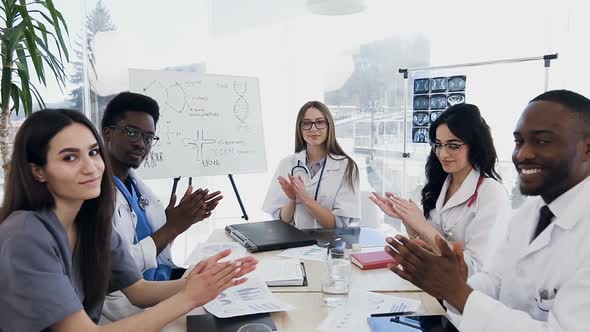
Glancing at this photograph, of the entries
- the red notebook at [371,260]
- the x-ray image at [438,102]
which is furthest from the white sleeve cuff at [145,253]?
the x-ray image at [438,102]

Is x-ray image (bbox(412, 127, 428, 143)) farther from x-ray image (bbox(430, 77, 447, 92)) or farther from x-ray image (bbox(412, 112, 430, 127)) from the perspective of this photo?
x-ray image (bbox(430, 77, 447, 92))

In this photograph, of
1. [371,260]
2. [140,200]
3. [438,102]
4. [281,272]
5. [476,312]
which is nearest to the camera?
[476,312]

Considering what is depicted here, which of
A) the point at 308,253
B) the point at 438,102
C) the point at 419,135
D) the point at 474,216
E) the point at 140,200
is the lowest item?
the point at 308,253

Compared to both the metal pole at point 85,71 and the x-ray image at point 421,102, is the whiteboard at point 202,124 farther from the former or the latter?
the x-ray image at point 421,102

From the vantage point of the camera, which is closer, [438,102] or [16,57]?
[16,57]

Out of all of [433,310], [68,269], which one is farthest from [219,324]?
[433,310]

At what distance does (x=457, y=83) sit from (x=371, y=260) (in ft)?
7.16

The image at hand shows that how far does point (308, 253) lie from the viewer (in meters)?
1.74

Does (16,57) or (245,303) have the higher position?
(16,57)

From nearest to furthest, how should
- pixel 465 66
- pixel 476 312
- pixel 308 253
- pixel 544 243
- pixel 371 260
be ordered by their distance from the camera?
pixel 476 312 < pixel 544 243 < pixel 371 260 < pixel 308 253 < pixel 465 66

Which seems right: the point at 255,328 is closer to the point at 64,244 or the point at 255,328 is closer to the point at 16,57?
the point at 64,244

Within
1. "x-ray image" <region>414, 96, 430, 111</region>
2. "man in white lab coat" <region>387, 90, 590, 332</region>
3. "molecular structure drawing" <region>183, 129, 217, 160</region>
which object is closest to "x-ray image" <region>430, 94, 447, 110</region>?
"x-ray image" <region>414, 96, 430, 111</region>

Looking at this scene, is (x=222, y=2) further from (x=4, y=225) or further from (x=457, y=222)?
(x=4, y=225)

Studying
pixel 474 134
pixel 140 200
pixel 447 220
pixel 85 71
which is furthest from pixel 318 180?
pixel 85 71
